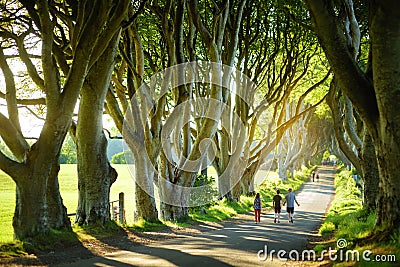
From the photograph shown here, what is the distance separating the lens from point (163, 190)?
19.4m

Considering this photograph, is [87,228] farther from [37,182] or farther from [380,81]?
[380,81]

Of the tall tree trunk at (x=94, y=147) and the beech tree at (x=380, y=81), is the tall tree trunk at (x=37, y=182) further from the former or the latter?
the beech tree at (x=380, y=81)

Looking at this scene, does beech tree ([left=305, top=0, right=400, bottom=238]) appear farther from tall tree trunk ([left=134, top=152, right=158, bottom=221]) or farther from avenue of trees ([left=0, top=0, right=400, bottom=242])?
tall tree trunk ([left=134, top=152, right=158, bottom=221])

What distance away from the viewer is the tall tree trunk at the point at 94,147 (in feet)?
43.7

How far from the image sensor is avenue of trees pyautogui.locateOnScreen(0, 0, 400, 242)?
8.54 meters

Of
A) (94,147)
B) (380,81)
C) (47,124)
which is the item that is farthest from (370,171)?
(47,124)

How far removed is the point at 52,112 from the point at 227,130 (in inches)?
626

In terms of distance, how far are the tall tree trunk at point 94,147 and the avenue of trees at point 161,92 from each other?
0.03 metres

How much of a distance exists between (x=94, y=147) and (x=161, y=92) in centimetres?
435

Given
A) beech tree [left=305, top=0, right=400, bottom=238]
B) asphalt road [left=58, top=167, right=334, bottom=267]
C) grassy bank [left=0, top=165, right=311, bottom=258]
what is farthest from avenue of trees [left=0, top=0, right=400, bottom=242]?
asphalt road [left=58, top=167, right=334, bottom=267]

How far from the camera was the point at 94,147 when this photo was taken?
13516 mm

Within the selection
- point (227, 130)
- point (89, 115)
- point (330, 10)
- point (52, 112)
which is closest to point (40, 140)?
point (52, 112)

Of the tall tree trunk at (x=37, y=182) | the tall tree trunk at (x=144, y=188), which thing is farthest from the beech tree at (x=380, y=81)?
the tall tree trunk at (x=144, y=188)

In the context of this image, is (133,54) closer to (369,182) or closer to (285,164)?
(369,182)
